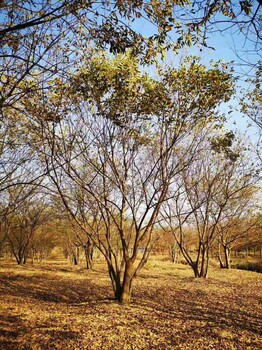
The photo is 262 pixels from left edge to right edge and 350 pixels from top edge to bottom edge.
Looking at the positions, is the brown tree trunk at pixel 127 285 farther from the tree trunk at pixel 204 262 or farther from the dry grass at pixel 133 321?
the tree trunk at pixel 204 262

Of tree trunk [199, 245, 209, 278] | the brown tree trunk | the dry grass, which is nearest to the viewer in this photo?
the dry grass

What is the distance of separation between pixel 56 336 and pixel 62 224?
2470cm

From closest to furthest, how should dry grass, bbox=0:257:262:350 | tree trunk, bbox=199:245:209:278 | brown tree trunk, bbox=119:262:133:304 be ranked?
dry grass, bbox=0:257:262:350, brown tree trunk, bbox=119:262:133:304, tree trunk, bbox=199:245:209:278

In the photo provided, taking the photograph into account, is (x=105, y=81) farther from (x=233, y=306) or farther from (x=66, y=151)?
(x=233, y=306)

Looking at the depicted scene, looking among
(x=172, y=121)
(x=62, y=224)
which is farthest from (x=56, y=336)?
(x=62, y=224)

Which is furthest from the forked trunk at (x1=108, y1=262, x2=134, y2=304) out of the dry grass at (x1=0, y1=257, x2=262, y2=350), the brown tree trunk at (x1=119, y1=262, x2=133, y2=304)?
the dry grass at (x1=0, y1=257, x2=262, y2=350)

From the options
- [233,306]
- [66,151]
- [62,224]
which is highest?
[66,151]

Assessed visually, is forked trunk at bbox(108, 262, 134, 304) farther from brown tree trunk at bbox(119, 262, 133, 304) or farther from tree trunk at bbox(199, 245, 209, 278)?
tree trunk at bbox(199, 245, 209, 278)

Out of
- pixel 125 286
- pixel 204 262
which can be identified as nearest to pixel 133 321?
pixel 125 286

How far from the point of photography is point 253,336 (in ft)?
20.5

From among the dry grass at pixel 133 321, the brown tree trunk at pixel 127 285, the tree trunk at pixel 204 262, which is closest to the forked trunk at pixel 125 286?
the brown tree trunk at pixel 127 285

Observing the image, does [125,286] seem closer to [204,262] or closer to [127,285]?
[127,285]

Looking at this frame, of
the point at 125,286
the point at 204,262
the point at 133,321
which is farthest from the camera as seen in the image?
the point at 204,262

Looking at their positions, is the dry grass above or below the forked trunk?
below
